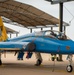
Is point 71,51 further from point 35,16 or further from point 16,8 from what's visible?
point 35,16

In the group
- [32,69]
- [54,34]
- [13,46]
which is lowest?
[32,69]

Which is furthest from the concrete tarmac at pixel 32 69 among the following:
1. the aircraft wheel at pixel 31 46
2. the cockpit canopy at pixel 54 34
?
the cockpit canopy at pixel 54 34

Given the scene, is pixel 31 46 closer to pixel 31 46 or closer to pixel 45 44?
pixel 31 46

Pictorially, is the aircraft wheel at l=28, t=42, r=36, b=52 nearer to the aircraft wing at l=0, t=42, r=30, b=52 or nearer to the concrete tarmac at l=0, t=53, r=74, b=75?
the aircraft wing at l=0, t=42, r=30, b=52

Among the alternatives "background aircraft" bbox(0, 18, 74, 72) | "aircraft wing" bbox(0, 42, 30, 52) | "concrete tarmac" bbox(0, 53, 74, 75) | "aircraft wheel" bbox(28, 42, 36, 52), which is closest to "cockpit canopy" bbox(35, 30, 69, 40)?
"background aircraft" bbox(0, 18, 74, 72)

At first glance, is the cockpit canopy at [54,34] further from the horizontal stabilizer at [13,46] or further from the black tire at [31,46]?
the horizontal stabilizer at [13,46]

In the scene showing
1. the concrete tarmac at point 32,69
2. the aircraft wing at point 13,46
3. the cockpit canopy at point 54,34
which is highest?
the cockpit canopy at point 54,34

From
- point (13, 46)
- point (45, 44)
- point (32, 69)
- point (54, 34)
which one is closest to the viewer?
point (45, 44)

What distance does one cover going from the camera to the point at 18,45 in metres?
16.7

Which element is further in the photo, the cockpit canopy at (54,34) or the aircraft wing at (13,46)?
the aircraft wing at (13,46)

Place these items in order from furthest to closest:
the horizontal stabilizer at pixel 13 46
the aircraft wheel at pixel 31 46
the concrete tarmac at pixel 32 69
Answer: the horizontal stabilizer at pixel 13 46
the aircraft wheel at pixel 31 46
the concrete tarmac at pixel 32 69

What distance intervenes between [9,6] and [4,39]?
28.0ft

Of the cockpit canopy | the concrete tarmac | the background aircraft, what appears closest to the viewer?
the concrete tarmac

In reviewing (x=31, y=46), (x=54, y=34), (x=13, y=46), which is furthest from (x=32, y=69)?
(x=54, y=34)
